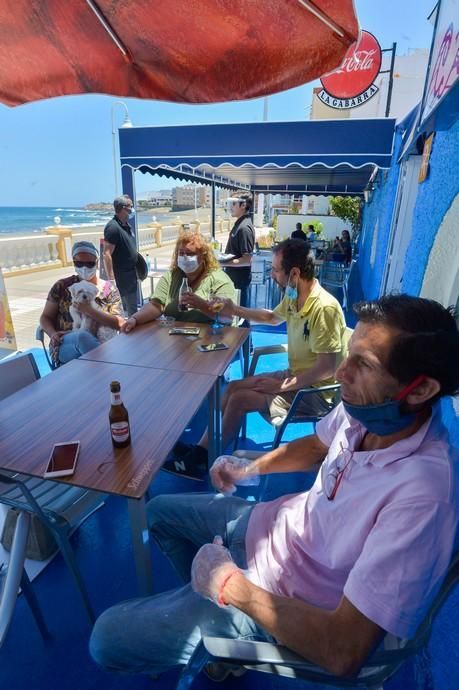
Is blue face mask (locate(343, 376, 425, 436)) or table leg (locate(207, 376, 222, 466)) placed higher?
blue face mask (locate(343, 376, 425, 436))

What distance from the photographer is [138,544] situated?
3.93 feet

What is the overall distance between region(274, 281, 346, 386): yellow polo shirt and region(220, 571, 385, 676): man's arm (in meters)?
1.35

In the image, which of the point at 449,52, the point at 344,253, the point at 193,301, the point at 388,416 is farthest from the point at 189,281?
the point at 344,253

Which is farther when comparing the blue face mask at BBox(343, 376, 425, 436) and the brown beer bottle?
the brown beer bottle

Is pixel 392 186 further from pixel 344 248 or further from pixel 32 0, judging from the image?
pixel 344 248

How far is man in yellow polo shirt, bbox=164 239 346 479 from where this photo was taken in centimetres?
207

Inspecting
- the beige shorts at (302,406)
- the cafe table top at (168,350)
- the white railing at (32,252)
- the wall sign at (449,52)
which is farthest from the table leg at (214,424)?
the white railing at (32,252)

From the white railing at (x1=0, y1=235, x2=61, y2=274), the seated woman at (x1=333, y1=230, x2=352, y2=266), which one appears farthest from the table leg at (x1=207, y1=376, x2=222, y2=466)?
the white railing at (x1=0, y1=235, x2=61, y2=274)

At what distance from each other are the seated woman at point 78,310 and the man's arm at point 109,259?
155cm

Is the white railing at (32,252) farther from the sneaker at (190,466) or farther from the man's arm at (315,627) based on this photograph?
the man's arm at (315,627)

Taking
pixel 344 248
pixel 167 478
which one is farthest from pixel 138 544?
pixel 344 248

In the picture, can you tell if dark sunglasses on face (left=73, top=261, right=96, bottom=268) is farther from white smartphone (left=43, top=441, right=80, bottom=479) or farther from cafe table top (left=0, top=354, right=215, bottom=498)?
white smartphone (left=43, top=441, right=80, bottom=479)

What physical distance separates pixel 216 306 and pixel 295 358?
669 millimetres

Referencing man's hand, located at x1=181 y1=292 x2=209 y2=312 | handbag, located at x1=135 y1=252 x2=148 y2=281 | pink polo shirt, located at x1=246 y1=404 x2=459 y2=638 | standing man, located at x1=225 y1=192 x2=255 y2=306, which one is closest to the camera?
pink polo shirt, located at x1=246 y1=404 x2=459 y2=638
